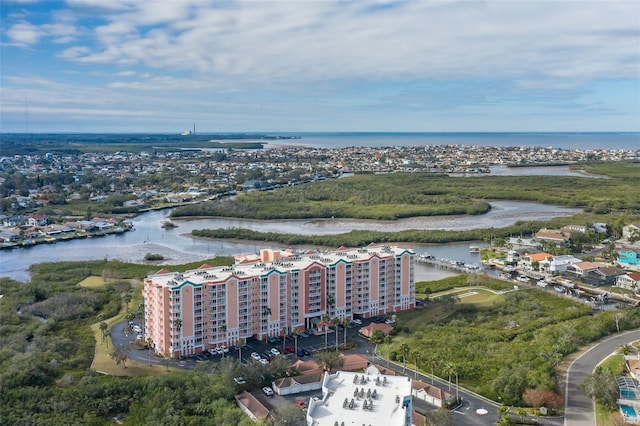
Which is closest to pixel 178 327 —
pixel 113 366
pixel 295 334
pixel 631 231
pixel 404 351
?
pixel 113 366

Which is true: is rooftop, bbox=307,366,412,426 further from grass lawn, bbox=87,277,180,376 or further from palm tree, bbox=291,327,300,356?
grass lawn, bbox=87,277,180,376

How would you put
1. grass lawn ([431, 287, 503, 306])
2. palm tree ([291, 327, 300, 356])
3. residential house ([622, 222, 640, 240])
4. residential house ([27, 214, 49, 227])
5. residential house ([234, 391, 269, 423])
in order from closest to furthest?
1. residential house ([234, 391, 269, 423])
2. palm tree ([291, 327, 300, 356])
3. grass lawn ([431, 287, 503, 306])
4. residential house ([622, 222, 640, 240])
5. residential house ([27, 214, 49, 227])

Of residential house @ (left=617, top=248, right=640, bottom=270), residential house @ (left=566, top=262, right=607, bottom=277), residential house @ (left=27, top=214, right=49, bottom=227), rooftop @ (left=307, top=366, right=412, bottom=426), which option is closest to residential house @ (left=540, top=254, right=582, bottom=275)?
residential house @ (left=566, top=262, right=607, bottom=277)

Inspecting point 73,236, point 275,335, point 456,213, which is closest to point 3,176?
point 73,236

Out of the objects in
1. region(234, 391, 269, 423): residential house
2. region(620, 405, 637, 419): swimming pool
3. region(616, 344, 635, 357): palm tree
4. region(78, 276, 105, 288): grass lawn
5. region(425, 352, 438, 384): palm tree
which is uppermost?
region(616, 344, 635, 357): palm tree

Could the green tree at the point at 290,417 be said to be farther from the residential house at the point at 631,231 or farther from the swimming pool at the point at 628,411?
the residential house at the point at 631,231

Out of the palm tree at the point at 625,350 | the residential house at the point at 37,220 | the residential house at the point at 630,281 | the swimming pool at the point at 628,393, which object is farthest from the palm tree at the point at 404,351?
the residential house at the point at 37,220

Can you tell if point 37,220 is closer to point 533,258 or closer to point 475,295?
point 475,295
